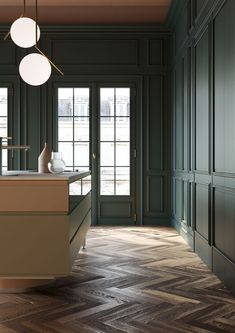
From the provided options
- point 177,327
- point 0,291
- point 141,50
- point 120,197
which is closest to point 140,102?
point 141,50

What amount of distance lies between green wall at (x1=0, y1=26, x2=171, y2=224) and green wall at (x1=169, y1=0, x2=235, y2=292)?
2.63 ft

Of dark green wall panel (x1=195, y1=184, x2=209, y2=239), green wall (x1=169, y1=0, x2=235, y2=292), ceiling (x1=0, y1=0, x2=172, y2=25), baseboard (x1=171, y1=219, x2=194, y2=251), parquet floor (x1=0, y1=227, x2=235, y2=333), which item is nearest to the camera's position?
parquet floor (x1=0, y1=227, x2=235, y2=333)

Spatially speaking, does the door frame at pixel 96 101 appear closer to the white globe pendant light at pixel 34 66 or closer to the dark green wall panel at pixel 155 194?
the dark green wall panel at pixel 155 194

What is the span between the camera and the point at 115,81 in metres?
6.50

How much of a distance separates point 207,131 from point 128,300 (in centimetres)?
160

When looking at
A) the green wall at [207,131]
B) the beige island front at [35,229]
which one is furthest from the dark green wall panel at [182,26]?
the beige island front at [35,229]

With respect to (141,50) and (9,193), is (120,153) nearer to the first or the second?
(141,50)

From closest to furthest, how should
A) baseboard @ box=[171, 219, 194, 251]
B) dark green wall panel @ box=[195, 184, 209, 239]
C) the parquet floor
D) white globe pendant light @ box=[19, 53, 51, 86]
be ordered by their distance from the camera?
1. the parquet floor
2. white globe pendant light @ box=[19, 53, 51, 86]
3. dark green wall panel @ box=[195, 184, 209, 239]
4. baseboard @ box=[171, 219, 194, 251]

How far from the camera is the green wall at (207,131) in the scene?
10.4 ft

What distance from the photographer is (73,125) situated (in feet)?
21.4

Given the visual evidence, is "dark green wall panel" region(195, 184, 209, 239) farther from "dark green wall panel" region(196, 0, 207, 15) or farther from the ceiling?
the ceiling

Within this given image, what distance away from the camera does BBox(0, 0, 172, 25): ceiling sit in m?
5.82

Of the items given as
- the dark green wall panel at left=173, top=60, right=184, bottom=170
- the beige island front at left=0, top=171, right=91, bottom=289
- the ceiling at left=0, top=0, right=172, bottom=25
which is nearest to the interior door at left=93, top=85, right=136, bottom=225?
the dark green wall panel at left=173, top=60, right=184, bottom=170

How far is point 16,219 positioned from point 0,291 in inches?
29.4
